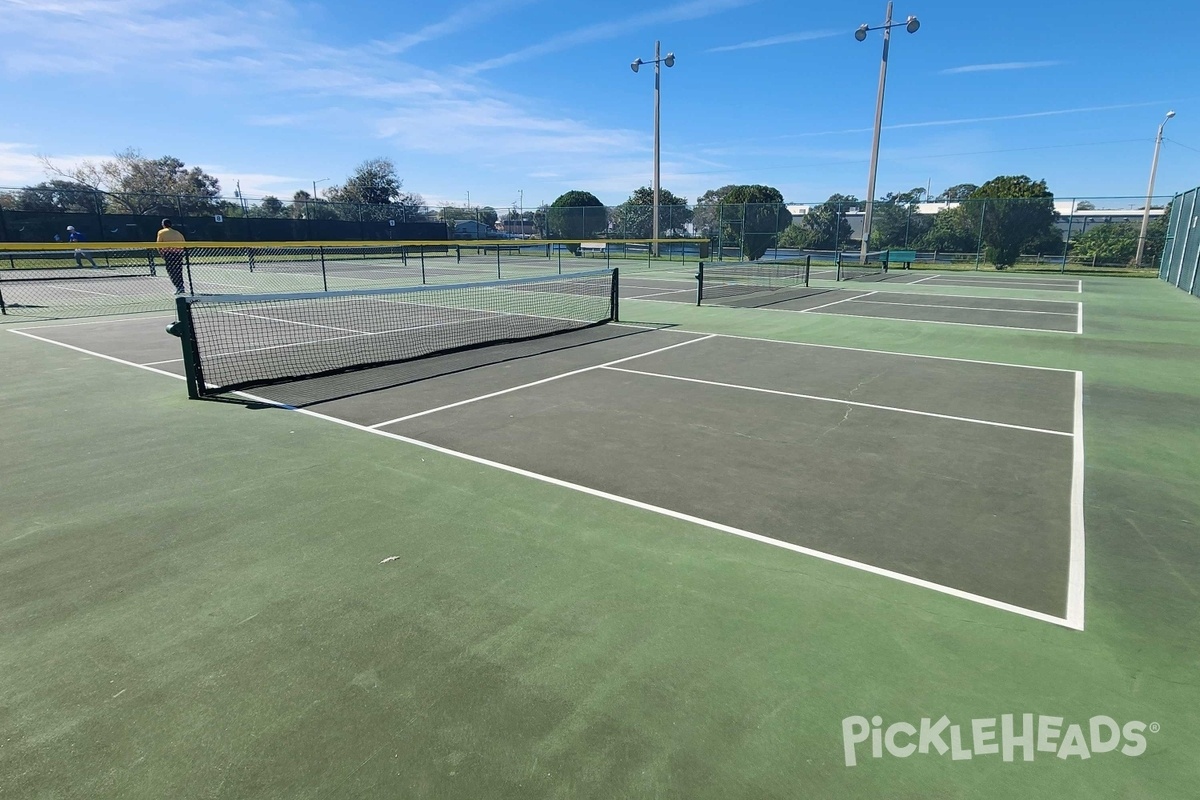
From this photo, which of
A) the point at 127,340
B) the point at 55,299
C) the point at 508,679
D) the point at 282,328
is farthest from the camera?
the point at 55,299

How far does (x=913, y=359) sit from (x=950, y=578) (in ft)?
26.8

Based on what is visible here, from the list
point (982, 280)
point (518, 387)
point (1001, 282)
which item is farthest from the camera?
point (982, 280)

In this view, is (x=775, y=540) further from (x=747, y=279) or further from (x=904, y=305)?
(x=747, y=279)

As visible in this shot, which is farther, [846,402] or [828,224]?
[828,224]

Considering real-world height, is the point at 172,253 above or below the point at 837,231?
below

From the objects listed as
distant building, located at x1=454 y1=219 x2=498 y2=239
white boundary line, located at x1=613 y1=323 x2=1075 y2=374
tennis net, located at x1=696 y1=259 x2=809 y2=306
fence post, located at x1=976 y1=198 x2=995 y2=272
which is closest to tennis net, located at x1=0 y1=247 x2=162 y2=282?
tennis net, located at x1=696 y1=259 x2=809 y2=306

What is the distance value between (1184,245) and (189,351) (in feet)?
111

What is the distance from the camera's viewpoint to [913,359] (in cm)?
1146

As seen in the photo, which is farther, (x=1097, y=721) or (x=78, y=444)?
(x=78, y=444)

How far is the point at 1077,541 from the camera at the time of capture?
15.8 ft

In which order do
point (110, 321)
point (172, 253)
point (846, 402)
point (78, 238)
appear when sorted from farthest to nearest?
1. point (78, 238)
2. point (172, 253)
3. point (110, 321)
4. point (846, 402)

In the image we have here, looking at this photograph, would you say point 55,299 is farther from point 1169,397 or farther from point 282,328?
point 1169,397

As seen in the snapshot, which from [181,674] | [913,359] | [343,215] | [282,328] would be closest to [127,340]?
[282,328]

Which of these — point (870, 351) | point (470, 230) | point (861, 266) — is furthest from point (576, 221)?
point (870, 351)
